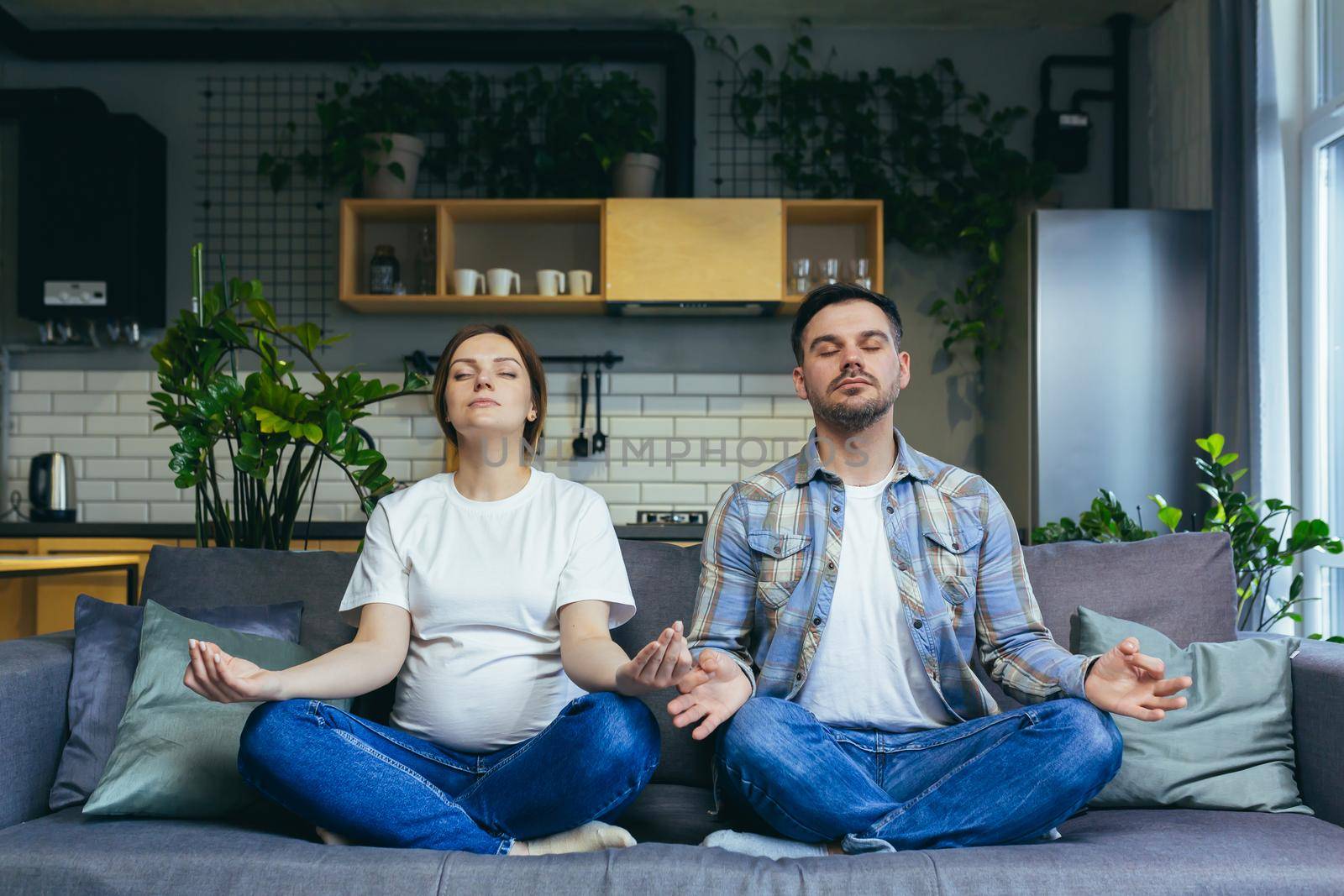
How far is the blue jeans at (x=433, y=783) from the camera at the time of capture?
1432mm

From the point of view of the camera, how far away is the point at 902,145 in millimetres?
4164

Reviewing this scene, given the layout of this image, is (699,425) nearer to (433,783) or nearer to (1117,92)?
(1117,92)

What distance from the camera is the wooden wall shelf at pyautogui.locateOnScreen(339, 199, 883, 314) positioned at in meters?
3.87

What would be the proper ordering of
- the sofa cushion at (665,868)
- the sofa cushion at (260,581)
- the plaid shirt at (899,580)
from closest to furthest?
1. the sofa cushion at (665,868)
2. the plaid shirt at (899,580)
3. the sofa cushion at (260,581)

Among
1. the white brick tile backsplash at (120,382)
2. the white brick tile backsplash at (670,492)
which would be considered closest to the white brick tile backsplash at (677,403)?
the white brick tile backsplash at (670,492)

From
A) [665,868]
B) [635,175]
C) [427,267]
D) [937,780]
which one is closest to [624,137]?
[635,175]

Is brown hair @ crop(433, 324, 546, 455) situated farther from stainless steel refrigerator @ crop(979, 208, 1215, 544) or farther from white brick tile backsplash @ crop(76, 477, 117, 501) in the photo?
white brick tile backsplash @ crop(76, 477, 117, 501)

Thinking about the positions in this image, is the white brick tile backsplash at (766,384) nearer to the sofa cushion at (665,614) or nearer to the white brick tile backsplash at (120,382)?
the sofa cushion at (665,614)

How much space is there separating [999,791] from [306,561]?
1324 millimetres

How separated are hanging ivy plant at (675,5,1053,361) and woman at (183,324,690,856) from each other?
2585 mm

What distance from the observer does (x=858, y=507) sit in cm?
180

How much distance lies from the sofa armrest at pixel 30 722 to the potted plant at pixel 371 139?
8.51 ft

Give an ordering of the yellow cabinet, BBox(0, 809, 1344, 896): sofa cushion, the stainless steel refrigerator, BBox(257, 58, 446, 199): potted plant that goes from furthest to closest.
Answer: BBox(257, 58, 446, 199): potted plant
the yellow cabinet
the stainless steel refrigerator
BBox(0, 809, 1344, 896): sofa cushion

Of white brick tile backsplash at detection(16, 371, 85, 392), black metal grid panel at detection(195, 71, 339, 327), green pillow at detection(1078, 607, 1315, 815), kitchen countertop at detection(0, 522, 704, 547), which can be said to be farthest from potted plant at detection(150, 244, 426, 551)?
white brick tile backsplash at detection(16, 371, 85, 392)
